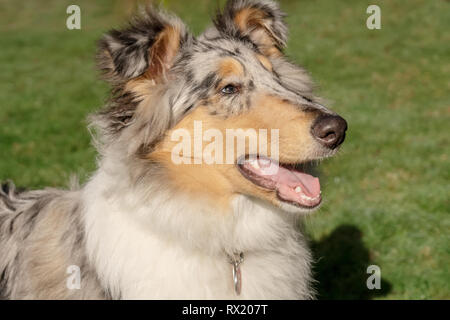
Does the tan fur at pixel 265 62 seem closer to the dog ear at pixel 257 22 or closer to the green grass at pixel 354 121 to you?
the dog ear at pixel 257 22

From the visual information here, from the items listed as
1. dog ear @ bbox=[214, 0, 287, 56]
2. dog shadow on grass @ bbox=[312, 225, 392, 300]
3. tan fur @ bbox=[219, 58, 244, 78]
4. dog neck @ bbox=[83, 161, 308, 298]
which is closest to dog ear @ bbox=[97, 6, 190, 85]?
tan fur @ bbox=[219, 58, 244, 78]

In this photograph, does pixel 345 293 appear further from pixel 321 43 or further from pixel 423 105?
pixel 321 43

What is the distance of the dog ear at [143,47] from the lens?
3.58m

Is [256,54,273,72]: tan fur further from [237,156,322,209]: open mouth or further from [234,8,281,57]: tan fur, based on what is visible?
[237,156,322,209]: open mouth

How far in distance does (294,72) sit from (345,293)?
2313 millimetres

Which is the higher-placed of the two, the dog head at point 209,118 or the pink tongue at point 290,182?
the dog head at point 209,118

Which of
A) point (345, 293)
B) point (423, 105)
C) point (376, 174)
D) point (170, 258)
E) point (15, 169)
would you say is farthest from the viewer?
point (423, 105)

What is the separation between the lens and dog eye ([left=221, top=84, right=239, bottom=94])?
3744mm

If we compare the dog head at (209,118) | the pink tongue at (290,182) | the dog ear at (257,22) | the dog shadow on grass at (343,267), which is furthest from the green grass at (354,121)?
the dog ear at (257,22)

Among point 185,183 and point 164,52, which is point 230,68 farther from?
point 185,183

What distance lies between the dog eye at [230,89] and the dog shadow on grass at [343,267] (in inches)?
93.0

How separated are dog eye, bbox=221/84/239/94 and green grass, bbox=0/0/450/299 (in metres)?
0.97

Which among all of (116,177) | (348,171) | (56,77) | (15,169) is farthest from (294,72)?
(56,77)
